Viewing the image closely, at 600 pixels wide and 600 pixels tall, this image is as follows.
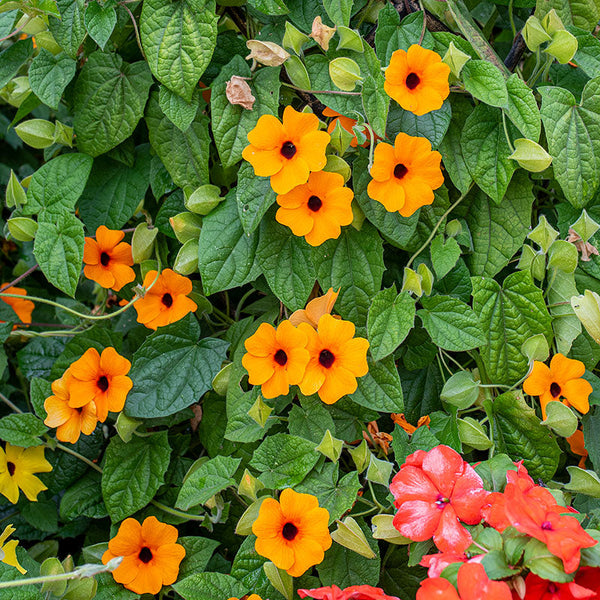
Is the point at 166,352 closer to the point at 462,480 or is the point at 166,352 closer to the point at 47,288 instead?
the point at 462,480

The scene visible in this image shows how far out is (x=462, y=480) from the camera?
733 mm

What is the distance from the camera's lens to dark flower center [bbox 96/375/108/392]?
42.1 inches

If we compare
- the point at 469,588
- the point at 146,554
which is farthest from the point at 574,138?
the point at 146,554

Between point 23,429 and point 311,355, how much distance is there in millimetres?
535

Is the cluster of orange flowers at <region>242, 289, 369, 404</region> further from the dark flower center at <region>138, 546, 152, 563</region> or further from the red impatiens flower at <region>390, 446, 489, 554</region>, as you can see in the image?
the dark flower center at <region>138, 546, 152, 563</region>

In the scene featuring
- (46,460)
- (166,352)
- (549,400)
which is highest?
(549,400)

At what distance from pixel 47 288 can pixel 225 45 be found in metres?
0.90

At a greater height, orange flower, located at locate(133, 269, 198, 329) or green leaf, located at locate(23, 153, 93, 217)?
green leaf, located at locate(23, 153, 93, 217)

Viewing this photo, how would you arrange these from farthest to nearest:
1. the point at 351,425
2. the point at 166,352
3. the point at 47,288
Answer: the point at 47,288, the point at 166,352, the point at 351,425

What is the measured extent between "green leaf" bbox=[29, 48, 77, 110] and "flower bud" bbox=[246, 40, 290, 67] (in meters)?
0.31

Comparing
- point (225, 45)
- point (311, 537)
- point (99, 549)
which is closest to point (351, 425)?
point (311, 537)

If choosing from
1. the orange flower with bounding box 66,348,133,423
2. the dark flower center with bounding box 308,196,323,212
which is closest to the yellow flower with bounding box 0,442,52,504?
the orange flower with bounding box 66,348,133,423

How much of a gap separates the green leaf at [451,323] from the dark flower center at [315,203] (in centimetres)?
21

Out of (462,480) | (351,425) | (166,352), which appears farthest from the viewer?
(166,352)
